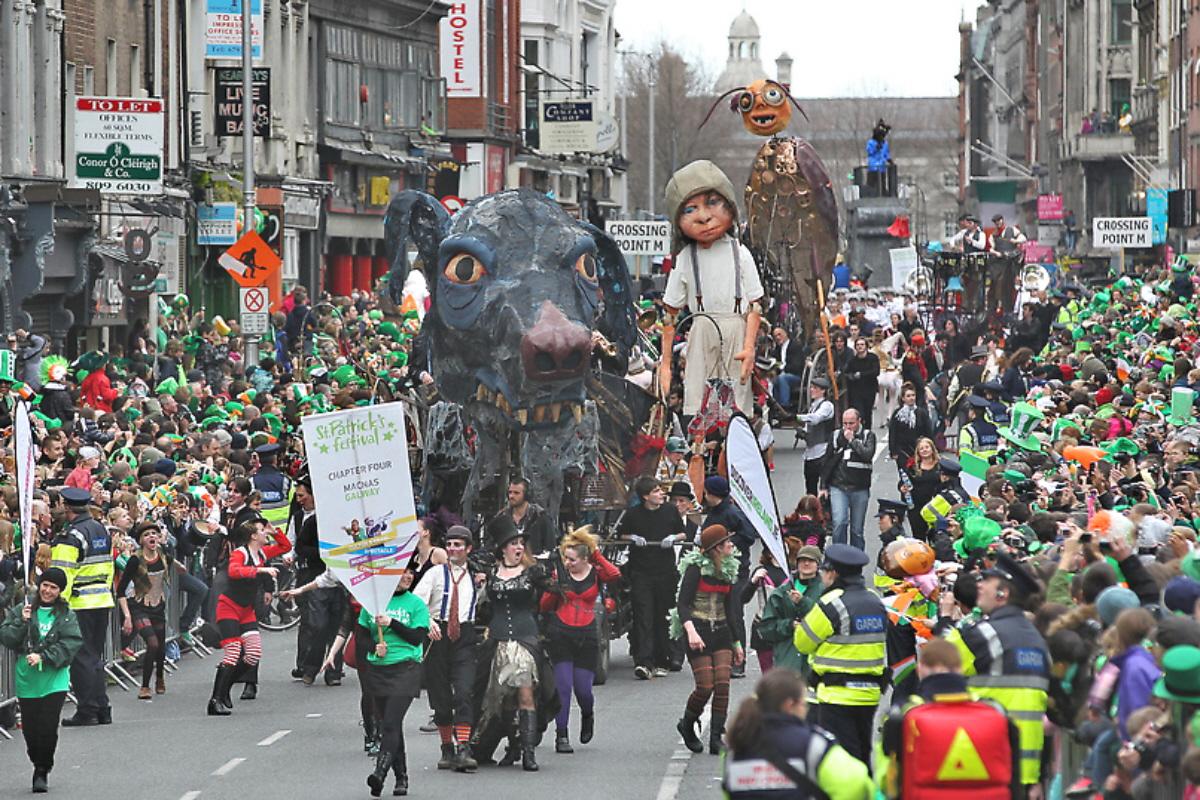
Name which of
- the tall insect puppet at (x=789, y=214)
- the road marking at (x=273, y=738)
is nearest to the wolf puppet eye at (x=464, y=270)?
the road marking at (x=273, y=738)

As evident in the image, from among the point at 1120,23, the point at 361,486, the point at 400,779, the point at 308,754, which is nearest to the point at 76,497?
the point at 308,754

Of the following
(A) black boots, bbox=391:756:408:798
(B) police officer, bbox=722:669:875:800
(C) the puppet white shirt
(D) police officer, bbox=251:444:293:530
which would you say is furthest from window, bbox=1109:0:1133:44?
(B) police officer, bbox=722:669:875:800

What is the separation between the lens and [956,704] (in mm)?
10711

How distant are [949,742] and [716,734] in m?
5.55

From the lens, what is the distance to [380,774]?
48.5 feet

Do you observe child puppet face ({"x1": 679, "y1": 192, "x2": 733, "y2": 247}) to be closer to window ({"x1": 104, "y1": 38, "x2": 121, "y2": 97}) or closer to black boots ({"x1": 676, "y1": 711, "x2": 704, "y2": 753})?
black boots ({"x1": 676, "y1": 711, "x2": 704, "y2": 753})

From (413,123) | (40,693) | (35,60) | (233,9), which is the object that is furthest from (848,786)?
(413,123)

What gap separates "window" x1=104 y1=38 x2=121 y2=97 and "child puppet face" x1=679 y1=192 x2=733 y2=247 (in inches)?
741

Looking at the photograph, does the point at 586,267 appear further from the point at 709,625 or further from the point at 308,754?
the point at 308,754

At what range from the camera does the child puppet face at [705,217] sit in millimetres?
23641

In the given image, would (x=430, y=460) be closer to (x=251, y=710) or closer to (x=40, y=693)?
(x=251, y=710)

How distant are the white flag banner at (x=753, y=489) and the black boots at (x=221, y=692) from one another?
3.95 meters

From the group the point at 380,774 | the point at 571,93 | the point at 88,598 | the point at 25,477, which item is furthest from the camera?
the point at 571,93

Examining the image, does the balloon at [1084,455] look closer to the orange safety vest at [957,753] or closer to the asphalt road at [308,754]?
the asphalt road at [308,754]
